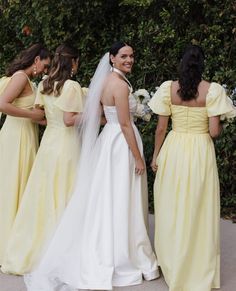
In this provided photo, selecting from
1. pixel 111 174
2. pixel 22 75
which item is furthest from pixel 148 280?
pixel 22 75

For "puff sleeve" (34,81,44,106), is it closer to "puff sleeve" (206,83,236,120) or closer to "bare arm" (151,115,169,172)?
"bare arm" (151,115,169,172)

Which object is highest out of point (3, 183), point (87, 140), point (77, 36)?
point (77, 36)

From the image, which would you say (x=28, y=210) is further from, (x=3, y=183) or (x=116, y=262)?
(x=116, y=262)

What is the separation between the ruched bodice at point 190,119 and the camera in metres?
4.07

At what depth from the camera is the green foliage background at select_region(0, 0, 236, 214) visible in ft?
21.8

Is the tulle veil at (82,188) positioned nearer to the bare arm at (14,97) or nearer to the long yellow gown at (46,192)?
Answer: the long yellow gown at (46,192)

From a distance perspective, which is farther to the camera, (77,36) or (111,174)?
(77,36)

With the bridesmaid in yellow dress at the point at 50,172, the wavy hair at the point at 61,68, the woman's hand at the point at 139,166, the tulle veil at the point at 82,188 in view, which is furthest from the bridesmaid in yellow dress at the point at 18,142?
the woman's hand at the point at 139,166

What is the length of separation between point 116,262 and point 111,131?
1.10 m

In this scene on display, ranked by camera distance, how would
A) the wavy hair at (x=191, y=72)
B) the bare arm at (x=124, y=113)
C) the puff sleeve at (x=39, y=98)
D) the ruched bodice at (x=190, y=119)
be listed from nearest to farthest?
1. the wavy hair at (x=191, y=72)
2. the ruched bodice at (x=190, y=119)
3. the bare arm at (x=124, y=113)
4. the puff sleeve at (x=39, y=98)

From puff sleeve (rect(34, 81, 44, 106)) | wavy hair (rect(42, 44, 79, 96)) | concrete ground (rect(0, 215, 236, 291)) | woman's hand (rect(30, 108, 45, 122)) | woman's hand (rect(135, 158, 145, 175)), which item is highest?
wavy hair (rect(42, 44, 79, 96))

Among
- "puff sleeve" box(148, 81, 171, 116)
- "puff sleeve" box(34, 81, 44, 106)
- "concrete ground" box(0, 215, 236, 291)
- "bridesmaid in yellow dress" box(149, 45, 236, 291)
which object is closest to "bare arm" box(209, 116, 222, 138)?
"bridesmaid in yellow dress" box(149, 45, 236, 291)

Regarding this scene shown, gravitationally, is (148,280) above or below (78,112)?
below

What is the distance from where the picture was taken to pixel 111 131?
445 cm
